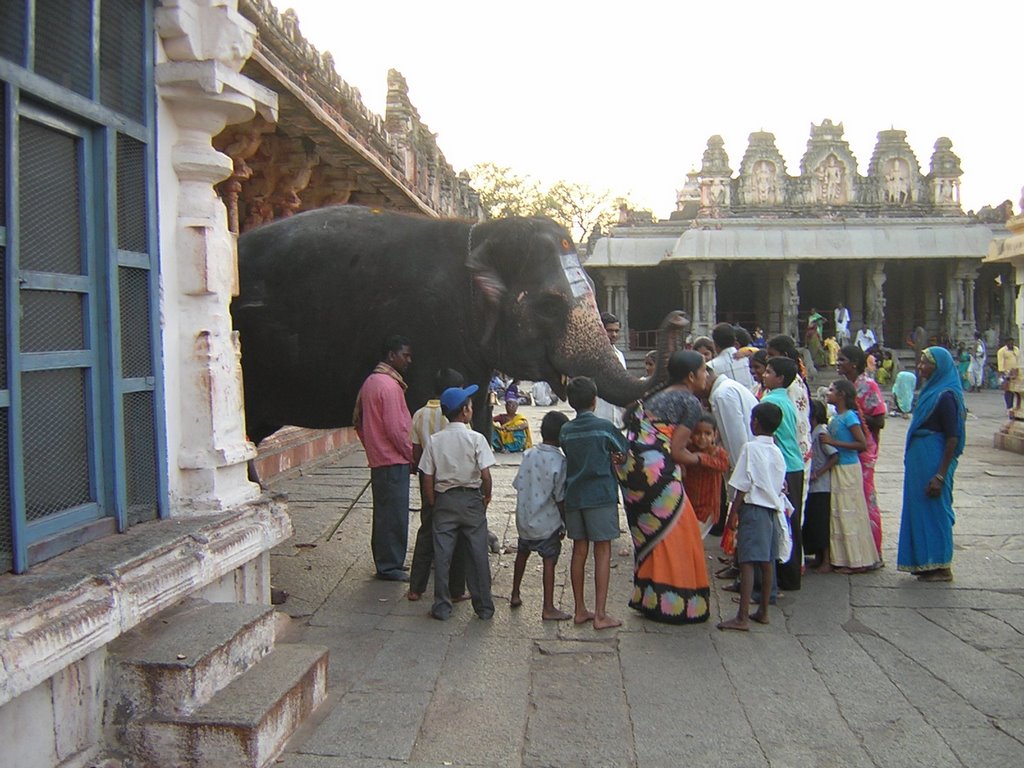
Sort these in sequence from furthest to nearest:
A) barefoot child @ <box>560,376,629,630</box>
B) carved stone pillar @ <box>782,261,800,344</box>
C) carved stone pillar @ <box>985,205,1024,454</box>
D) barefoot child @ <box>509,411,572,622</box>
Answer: carved stone pillar @ <box>782,261,800,344</box>, carved stone pillar @ <box>985,205,1024,454</box>, barefoot child @ <box>509,411,572,622</box>, barefoot child @ <box>560,376,629,630</box>

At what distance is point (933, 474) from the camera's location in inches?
209

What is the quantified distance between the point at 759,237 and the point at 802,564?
24.0m

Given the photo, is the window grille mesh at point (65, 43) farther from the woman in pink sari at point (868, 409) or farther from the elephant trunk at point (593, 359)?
the woman in pink sari at point (868, 409)

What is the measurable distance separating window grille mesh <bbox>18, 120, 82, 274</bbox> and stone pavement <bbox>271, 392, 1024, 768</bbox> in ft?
5.76

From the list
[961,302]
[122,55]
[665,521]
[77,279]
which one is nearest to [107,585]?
[77,279]

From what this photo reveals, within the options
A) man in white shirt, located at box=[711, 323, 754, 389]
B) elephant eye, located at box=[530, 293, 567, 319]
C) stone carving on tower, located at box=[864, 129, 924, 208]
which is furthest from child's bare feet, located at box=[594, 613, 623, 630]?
stone carving on tower, located at box=[864, 129, 924, 208]

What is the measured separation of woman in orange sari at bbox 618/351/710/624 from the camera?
4.54 metres

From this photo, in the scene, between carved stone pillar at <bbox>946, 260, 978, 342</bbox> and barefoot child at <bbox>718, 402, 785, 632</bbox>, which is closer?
barefoot child at <bbox>718, 402, 785, 632</bbox>

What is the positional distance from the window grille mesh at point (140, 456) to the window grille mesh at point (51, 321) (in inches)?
13.9

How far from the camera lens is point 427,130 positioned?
1878 centimetres

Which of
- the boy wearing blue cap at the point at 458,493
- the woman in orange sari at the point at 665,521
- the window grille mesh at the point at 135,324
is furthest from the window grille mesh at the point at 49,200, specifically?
the woman in orange sari at the point at 665,521

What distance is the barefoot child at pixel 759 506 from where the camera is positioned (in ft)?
14.8

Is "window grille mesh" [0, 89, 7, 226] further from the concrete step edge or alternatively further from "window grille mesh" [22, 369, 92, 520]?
the concrete step edge

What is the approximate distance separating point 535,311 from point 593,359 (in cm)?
46
